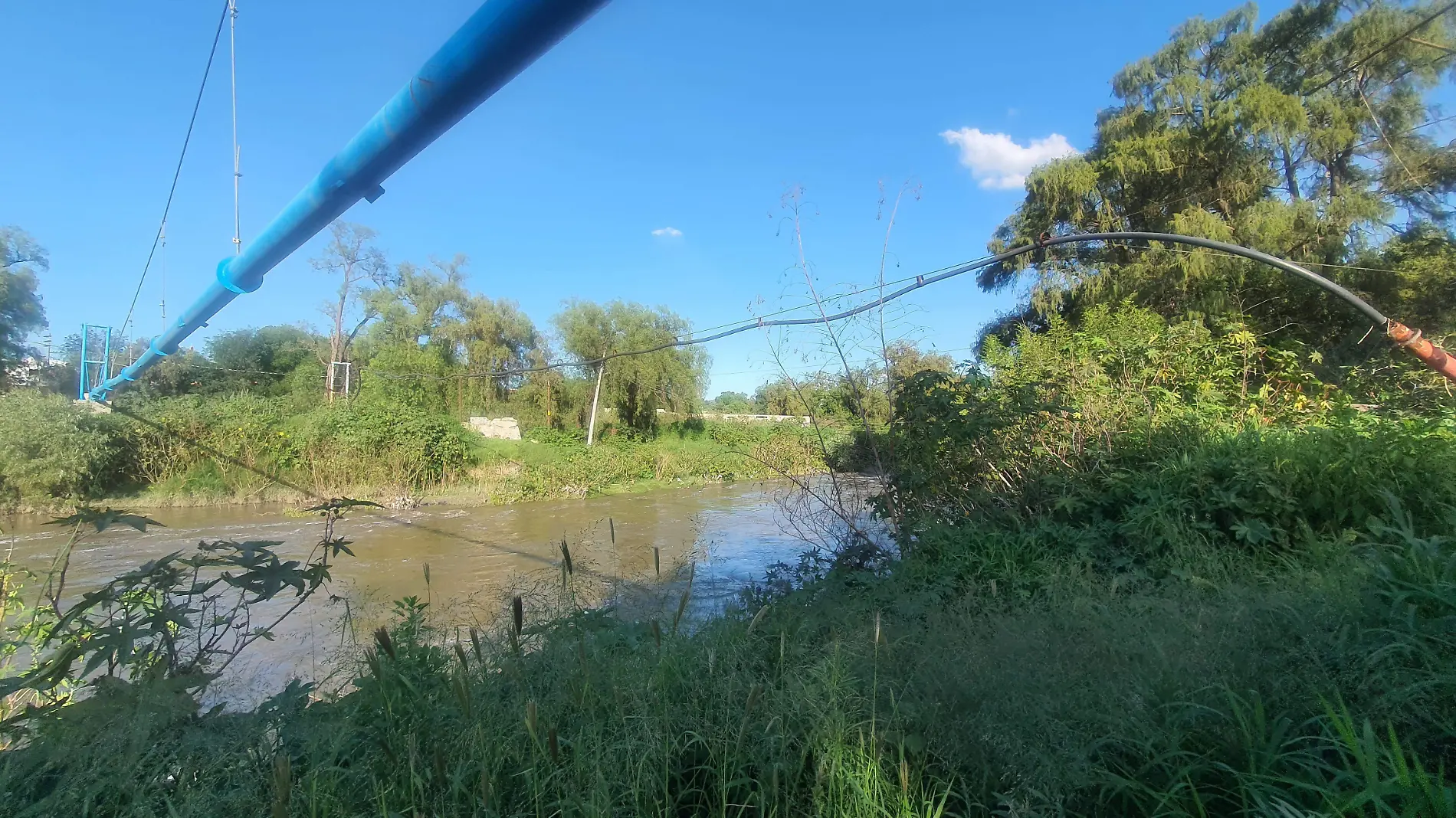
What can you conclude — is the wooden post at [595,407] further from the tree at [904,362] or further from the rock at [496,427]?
the tree at [904,362]

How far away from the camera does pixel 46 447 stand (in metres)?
11.8

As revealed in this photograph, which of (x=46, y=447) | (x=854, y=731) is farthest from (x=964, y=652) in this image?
(x=46, y=447)

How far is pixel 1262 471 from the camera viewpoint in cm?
427

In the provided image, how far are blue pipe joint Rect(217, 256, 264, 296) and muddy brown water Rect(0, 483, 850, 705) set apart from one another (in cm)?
113

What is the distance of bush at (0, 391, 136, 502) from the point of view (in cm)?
1129

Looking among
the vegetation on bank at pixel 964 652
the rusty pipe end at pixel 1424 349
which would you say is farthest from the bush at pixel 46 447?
the rusty pipe end at pixel 1424 349

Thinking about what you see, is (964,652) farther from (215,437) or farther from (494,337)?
(494,337)

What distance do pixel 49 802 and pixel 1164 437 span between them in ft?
20.6

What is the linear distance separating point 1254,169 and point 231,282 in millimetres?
15872

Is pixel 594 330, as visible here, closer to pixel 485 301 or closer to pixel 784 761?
pixel 485 301

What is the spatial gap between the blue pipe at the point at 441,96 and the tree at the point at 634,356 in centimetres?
2285

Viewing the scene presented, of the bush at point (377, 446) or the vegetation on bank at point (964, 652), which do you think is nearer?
the vegetation on bank at point (964, 652)

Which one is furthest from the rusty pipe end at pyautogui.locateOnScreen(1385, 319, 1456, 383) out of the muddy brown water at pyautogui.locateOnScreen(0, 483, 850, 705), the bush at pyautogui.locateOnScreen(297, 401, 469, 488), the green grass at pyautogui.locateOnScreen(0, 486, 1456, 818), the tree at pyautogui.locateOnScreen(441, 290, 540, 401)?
the tree at pyautogui.locateOnScreen(441, 290, 540, 401)

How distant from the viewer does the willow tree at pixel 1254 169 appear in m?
9.84
